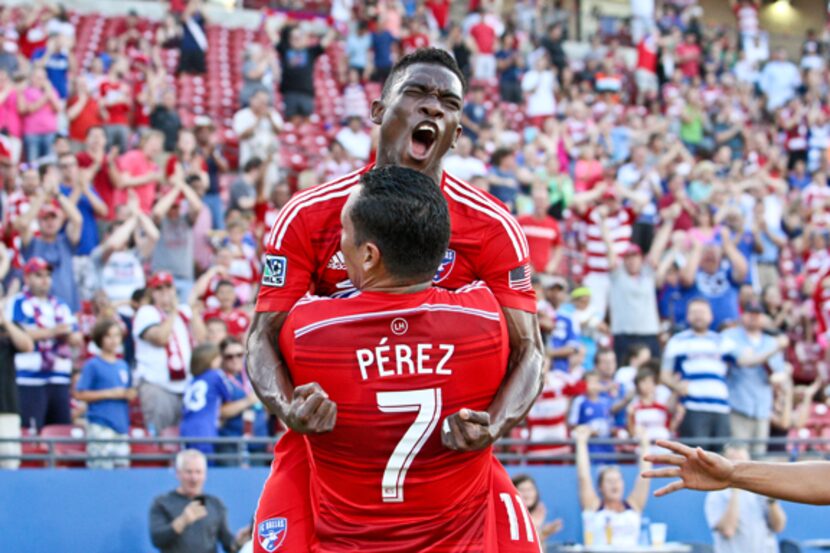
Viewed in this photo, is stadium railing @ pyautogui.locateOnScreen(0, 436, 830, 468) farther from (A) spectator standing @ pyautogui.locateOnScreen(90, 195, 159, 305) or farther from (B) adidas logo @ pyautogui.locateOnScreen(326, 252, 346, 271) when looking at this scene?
(B) adidas logo @ pyautogui.locateOnScreen(326, 252, 346, 271)

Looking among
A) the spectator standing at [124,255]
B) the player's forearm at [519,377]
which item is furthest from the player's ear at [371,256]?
the spectator standing at [124,255]

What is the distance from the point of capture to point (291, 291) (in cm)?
486

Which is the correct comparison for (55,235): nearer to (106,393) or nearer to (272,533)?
(106,393)

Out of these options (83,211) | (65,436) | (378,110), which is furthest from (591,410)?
(378,110)

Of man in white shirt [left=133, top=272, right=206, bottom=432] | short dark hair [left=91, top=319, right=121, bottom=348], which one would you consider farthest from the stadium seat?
short dark hair [left=91, top=319, right=121, bottom=348]

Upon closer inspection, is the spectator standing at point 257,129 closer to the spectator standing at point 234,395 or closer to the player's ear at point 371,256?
the spectator standing at point 234,395

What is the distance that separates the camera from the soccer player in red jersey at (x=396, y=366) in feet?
13.6

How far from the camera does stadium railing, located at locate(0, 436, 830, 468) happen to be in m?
9.65

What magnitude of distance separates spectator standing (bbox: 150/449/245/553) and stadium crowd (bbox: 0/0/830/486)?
0.82 metres

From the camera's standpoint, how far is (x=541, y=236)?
541 inches

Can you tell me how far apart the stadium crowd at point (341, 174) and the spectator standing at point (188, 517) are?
818 millimetres

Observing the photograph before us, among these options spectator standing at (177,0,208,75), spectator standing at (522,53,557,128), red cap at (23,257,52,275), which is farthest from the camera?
spectator standing at (522,53,557,128)

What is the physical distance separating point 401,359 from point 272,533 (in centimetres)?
90

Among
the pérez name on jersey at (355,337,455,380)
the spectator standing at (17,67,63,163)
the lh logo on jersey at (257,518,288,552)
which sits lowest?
the lh logo on jersey at (257,518,288,552)
